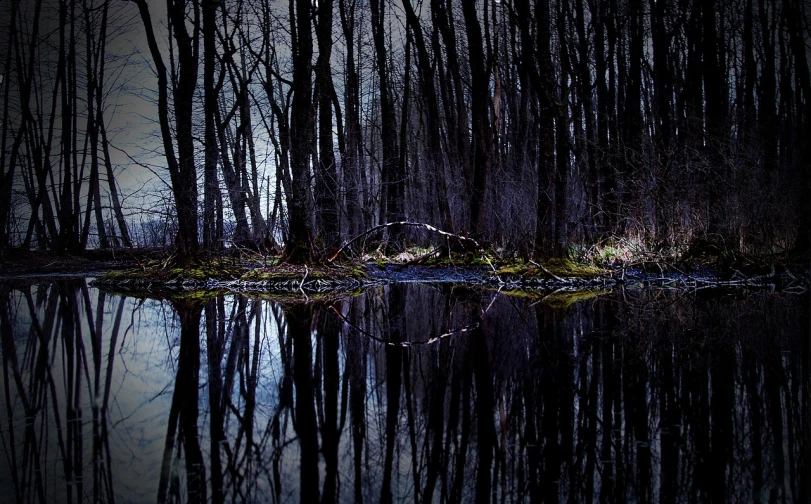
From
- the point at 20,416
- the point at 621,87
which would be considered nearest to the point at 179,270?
the point at 20,416

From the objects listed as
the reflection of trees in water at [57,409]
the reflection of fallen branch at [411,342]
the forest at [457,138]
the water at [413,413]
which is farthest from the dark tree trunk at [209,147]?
the water at [413,413]

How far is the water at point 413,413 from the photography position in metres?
1.70

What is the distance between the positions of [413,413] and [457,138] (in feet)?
48.0

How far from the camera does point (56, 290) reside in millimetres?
9766

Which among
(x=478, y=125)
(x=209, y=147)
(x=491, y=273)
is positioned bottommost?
(x=491, y=273)

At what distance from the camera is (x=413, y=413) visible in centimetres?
243

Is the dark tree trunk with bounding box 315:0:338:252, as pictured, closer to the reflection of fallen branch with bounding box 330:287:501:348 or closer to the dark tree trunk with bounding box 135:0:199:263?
the dark tree trunk with bounding box 135:0:199:263

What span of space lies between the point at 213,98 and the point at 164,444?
45.5 ft

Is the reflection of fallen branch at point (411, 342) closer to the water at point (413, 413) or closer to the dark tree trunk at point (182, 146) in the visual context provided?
the water at point (413, 413)

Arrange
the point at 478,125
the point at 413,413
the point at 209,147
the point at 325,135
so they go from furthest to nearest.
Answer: the point at 478,125 < the point at 209,147 < the point at 325,135 < the point at 413,413

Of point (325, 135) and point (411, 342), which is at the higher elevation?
point (325, 135)

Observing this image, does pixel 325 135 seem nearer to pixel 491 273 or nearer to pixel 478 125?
pixel 478 125

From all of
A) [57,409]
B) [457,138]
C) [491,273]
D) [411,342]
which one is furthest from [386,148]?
[57,409]

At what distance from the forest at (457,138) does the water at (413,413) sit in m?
5.77
